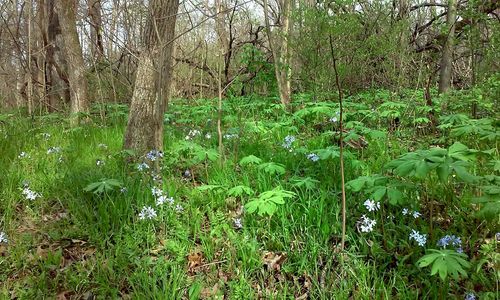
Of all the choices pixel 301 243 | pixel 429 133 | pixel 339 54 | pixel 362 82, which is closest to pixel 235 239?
pixel 301 243

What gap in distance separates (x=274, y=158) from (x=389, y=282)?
5.28 ft

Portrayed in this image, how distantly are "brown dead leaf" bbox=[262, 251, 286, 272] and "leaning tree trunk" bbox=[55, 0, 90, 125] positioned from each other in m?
4.02

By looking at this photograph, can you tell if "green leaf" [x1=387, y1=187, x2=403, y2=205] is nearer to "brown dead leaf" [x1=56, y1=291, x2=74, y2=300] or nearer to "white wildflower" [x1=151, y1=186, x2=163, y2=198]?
"white wildflower" [x1=151, y1=186, x2=163, y2=198]

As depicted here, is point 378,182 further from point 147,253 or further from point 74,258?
point 74,258

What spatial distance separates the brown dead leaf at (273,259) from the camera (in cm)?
221

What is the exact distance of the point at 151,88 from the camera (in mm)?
3438

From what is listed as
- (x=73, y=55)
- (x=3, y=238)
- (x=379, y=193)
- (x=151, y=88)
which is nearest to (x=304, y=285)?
(x=379, y=193)

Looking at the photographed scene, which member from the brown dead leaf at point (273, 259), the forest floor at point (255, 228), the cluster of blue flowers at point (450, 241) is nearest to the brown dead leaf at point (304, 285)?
the forest floor at point (255, 228)

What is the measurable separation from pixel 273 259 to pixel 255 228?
0.89 ft

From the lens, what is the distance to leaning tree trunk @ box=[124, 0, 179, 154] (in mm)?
3303

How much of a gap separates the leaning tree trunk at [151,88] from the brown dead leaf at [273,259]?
5.72 feet

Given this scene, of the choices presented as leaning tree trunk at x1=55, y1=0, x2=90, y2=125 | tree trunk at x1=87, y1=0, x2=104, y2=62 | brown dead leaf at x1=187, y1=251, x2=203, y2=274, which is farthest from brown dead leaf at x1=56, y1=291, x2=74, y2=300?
tree trunk at x1=87, y1=0, x2=104, y2=62

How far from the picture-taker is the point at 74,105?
5535 millimetres

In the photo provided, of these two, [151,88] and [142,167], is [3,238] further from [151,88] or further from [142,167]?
[151,88]
